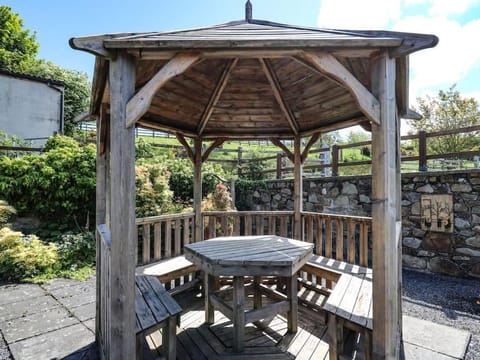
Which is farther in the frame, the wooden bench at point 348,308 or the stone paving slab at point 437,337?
the stone paving slab at point 437,337

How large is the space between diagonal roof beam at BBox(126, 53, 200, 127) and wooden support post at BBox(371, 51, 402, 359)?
1400mm

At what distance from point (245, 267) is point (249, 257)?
4.6 inches

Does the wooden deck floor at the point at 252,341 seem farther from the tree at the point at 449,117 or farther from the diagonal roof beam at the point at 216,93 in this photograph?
the tree at the point at 449,117

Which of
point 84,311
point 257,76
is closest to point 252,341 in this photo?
point 84,311

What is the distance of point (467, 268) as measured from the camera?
4492mm

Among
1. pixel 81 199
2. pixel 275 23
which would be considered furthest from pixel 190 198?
pixel 275 23

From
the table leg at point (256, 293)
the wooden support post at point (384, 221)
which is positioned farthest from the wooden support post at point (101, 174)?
the wooden support post at point (384, 221)

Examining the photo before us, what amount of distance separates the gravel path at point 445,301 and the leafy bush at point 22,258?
588cm

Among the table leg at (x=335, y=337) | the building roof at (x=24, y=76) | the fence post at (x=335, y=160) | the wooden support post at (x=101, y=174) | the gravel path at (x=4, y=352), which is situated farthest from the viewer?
the building roof at (x=24, y=76)

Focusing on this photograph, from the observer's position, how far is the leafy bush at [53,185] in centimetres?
625

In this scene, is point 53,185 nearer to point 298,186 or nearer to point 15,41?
point 298,186

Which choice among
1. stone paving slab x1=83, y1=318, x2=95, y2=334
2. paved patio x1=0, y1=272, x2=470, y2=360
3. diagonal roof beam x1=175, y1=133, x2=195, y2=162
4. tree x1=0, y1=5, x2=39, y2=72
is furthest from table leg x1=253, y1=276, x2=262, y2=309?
tree x1=0, y1=5, x2=39, y2=72

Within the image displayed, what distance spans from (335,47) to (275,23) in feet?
3.70

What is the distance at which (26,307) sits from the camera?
3.52 m
